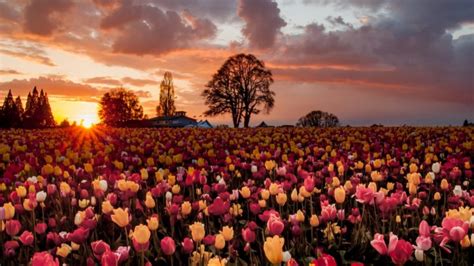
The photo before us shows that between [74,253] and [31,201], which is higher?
[31,201]

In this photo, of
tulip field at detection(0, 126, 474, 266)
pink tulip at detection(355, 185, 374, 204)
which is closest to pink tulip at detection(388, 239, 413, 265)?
tulip field at detection(0, 126, 474, 266)

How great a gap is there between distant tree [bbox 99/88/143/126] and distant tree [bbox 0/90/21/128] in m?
17.5

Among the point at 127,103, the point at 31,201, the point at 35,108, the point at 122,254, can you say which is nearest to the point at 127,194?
Result: the point at 31,201

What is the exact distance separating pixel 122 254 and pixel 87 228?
3.88 ft

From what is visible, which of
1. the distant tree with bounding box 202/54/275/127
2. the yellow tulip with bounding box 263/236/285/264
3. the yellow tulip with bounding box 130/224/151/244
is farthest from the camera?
the distant tree with bounding box 202/54/275/127

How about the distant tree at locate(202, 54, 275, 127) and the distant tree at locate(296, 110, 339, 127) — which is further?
the distant tree at locate(296, 110, 339, 127)

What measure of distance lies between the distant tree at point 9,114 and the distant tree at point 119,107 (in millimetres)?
17545

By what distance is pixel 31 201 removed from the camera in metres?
5.55

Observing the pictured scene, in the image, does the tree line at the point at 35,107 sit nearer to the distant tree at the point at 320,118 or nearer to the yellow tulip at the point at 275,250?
the distant tree at the point at 320,118

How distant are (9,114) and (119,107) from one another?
2283cm

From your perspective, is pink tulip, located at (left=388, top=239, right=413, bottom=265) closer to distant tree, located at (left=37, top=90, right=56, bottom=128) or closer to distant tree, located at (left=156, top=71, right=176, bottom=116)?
distant tree, located at (left=156, top=71, right=176, bottom=116)

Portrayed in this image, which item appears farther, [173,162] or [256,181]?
[173,162]

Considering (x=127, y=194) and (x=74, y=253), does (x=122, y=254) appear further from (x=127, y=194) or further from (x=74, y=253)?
(x=127, y=194)

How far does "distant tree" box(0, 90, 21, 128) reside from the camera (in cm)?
9238
